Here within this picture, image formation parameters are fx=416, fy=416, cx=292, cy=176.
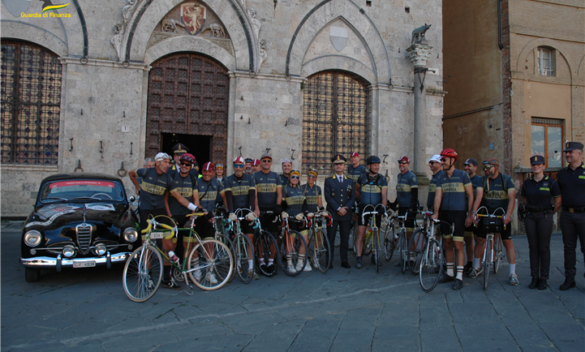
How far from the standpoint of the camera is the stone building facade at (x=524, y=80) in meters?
15.6

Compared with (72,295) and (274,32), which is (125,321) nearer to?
(72,295)

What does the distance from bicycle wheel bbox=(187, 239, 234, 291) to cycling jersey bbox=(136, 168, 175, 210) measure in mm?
910

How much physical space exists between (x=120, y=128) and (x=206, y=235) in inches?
280

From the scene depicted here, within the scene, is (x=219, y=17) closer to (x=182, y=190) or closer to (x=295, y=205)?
(x=295, y=205)

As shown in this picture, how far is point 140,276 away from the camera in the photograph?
5586 mm

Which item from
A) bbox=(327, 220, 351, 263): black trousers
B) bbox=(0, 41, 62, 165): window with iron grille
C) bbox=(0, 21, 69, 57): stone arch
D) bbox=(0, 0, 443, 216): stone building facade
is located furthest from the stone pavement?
bbox=(0, 21, 69, 57): stone arch

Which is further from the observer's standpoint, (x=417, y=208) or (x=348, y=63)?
(x=348, y=63)

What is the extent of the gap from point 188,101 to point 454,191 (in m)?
9.23

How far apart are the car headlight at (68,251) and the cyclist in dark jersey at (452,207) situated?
17.9 ft

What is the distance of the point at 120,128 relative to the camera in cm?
1226

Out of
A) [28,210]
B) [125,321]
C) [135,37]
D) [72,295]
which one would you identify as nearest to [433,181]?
[125,321]

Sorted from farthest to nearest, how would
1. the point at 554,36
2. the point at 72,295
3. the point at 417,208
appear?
the point at 554,36, the point at 417,208, the point at 72,295

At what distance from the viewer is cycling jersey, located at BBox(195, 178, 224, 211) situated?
22.3ft

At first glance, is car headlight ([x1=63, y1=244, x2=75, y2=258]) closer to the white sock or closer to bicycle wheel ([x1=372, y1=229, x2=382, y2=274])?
bicycle wheel ([x1=372, y1=229, x2=382, y2=274])
